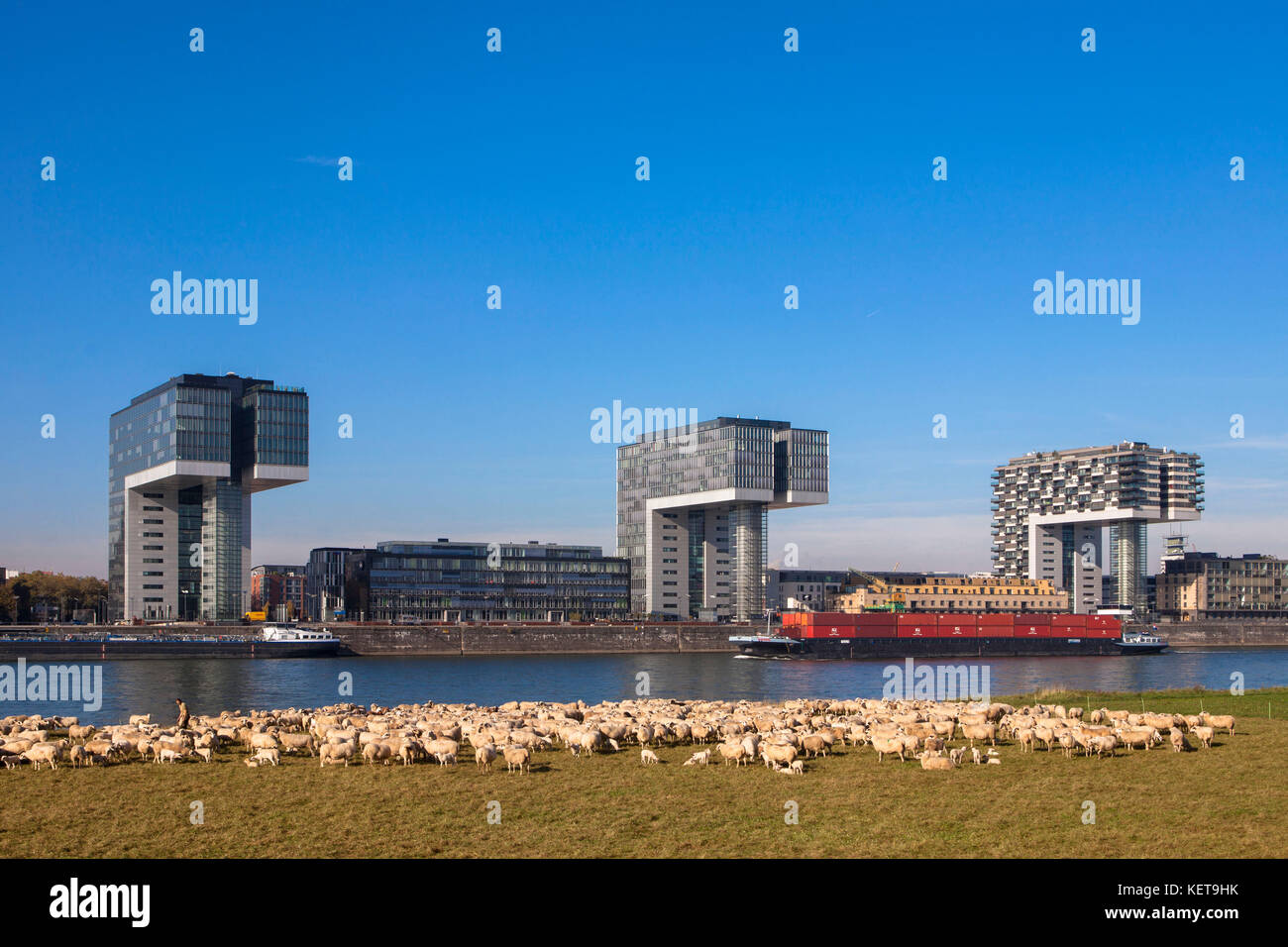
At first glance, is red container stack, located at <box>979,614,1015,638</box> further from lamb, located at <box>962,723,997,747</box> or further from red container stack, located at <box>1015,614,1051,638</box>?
lamb, located at <box>962,723,997,747</box>

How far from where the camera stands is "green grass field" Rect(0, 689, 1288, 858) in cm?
1961

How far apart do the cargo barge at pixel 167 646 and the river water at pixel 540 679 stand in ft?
12.8

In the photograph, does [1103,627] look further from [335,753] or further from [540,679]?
[335,753]

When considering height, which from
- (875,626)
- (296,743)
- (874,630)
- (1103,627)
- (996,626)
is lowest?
(1103,627)

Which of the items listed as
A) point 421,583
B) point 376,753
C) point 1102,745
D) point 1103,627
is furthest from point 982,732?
point 421,583

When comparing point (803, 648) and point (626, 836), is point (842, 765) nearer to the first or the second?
point (626, 836)

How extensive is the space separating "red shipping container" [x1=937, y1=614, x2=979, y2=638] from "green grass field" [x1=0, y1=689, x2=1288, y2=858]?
116 m

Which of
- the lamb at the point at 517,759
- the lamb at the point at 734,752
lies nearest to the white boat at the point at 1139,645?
the lamb at the point at 734,752

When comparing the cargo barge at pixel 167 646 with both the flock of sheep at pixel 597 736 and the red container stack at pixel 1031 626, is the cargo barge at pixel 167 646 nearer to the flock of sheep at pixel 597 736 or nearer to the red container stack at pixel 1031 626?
the red container stack at pixel 1031 626

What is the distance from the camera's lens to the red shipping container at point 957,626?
14450cm

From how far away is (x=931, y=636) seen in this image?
144 meters

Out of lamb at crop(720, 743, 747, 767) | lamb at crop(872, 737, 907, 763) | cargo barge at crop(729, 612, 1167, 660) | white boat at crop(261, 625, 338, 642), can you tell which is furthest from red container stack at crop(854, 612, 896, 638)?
lamb at crop(720, 743, 747, 767)

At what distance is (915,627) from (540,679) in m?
64.6
